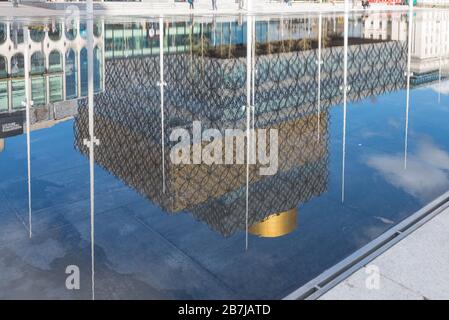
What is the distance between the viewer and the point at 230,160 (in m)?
11.8

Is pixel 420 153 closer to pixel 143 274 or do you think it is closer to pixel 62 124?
pixel 143 274

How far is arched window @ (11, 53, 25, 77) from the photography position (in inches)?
894

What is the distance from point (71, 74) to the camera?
74.0 ft

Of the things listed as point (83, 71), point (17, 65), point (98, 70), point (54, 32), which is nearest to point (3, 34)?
point (54, 32)

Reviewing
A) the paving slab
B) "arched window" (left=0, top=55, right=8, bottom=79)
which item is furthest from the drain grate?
"arched window" (left=0, top=55, right=8, bottom=79)

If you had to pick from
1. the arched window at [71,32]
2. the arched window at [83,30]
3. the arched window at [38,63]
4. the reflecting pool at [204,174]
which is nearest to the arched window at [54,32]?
the arched window at [71,32]

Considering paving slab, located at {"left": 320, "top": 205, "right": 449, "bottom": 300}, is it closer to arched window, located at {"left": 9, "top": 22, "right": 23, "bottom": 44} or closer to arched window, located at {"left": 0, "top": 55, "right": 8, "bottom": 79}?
arched window, located at {"left": 0, "top": 55, "right": 8, "bottom": 79}

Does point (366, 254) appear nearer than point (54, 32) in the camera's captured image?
Yes

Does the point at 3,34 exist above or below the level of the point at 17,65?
above

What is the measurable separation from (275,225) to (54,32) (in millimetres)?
33301

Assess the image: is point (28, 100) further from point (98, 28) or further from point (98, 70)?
point (98, 28)

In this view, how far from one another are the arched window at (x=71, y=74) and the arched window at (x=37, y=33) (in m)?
4.25

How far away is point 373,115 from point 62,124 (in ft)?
30.0

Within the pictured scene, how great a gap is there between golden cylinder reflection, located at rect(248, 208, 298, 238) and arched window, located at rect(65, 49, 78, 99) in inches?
463
